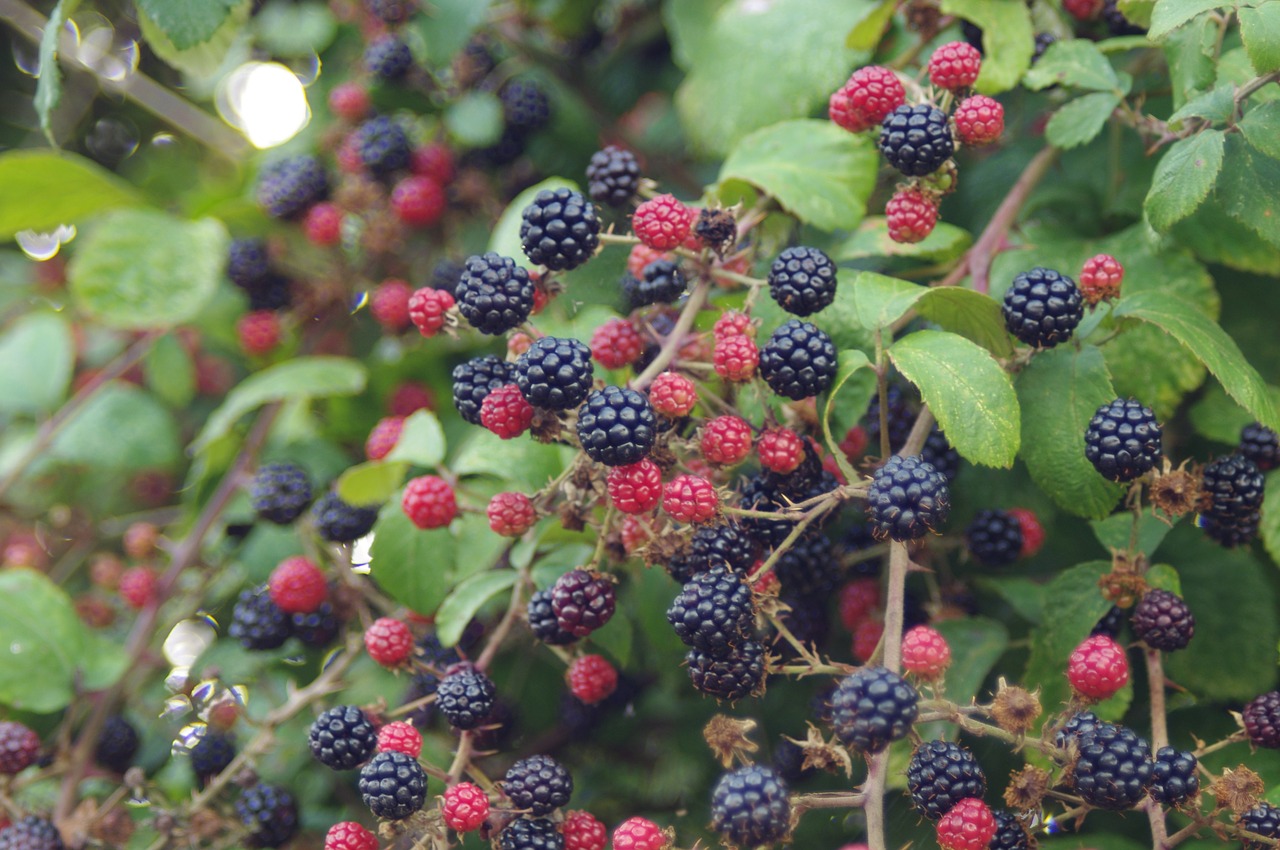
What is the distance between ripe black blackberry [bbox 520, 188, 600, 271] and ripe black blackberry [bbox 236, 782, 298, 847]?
0.95 metres

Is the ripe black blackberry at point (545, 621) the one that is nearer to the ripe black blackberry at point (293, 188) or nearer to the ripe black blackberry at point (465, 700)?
the ripe black blackberry at point (465, 700)

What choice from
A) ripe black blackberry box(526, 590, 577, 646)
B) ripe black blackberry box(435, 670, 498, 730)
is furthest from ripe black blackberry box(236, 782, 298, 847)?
ripe black blackberry box(526, 590, 577, 646)

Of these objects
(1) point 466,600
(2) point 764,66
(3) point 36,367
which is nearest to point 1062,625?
(1) point 466,600

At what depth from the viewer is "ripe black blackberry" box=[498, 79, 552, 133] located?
2.08 metres

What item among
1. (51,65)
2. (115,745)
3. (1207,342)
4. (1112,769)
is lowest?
(115,745)

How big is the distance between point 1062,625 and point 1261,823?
31cm

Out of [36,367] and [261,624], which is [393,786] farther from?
[36,367]

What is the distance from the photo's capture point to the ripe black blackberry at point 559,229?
1249mm

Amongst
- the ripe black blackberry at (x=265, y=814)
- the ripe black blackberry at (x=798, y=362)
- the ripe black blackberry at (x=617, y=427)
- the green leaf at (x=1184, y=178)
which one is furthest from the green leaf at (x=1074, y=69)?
the ripe black blackberry at (x=265, y=814)

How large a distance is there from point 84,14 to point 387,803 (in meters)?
2.60

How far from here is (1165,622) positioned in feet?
3.94

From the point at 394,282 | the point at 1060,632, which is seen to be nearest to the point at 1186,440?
the point at 1060,632

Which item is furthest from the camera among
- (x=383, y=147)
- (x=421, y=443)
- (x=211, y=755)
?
(x=383, y=147)

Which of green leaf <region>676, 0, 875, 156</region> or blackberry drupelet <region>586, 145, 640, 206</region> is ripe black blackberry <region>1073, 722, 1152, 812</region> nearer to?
blackberry drupelet <region>586, 145, 640, 206</region>
